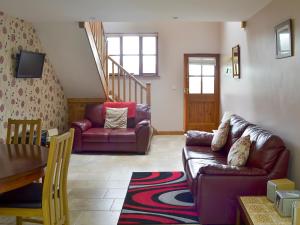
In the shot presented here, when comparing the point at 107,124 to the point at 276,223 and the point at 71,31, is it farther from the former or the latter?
the point at 276,223

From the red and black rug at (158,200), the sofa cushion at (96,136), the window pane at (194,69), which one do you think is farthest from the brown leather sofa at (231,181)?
the window pane at (194,69)

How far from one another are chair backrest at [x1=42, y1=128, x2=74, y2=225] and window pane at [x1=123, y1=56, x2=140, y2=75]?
5746 millimetres

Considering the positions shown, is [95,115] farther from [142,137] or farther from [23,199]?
[23,199]

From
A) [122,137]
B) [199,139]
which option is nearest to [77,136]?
[122,137]

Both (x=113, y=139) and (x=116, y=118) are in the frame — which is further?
(x=116, y=118)

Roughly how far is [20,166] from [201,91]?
633 cm

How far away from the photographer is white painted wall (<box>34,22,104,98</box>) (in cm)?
580

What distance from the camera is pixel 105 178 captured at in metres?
4.74

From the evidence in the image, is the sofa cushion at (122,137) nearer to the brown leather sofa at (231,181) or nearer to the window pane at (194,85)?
the window pane at (194,85)

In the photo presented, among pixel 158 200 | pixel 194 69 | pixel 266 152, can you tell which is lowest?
pixel 158 200

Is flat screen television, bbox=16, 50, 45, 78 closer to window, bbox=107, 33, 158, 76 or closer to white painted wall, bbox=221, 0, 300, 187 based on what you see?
window, bbox=107, 33, 158, 76

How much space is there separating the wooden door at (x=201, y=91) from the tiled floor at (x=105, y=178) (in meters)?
1.14

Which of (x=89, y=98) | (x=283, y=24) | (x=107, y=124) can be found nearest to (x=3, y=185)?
(x=283, y=24)

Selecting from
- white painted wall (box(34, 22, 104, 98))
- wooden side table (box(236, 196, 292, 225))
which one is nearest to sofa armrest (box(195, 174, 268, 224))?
wooden side table (box(236, 196, 292, 225))
